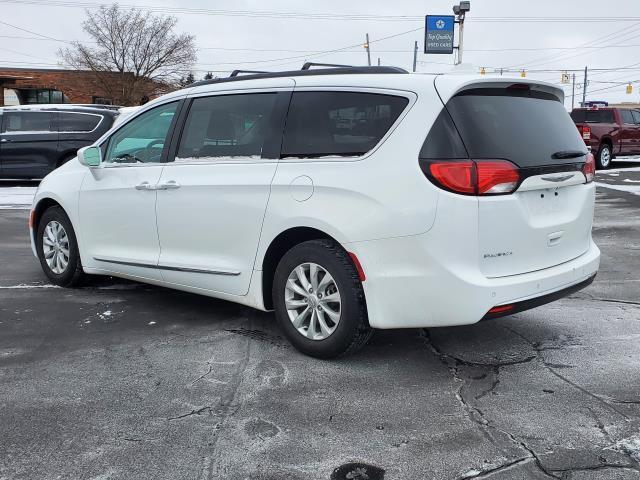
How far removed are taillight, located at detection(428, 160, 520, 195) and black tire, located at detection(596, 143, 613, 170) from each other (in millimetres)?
17790

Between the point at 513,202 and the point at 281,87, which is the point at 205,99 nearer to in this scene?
the point at 281,87

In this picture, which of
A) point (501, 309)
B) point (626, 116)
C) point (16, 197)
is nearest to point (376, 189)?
point (501, 309)

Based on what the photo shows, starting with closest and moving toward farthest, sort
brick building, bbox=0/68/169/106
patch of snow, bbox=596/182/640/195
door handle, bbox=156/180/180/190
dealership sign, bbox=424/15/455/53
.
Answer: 1. door handle, bbox=156/180/180/190
2. patch of snow, bbox=596/182/640/195
3. dealership sign, bbox=424/15/455/53
4. brick building, bbox=0/68/169/106

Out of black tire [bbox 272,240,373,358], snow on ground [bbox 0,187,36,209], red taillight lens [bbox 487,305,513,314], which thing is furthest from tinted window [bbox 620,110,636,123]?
black tire [bbox 272,240,373,358]

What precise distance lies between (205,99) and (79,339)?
6.52ft

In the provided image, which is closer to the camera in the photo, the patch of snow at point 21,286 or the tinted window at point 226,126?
the tinted window at point 226,126

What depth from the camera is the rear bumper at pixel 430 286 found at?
3.62 meters

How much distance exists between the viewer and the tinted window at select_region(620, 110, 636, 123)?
20.3 m

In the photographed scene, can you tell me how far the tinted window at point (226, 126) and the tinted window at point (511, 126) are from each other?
139 centimetres

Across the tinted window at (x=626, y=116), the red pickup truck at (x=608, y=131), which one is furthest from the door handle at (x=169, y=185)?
the tinted window at (x=626, y=116)

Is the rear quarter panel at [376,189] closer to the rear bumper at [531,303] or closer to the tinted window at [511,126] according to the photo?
the tinted window at [511,126]

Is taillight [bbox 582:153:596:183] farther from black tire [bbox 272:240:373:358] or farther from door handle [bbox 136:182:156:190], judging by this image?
door handle [bbox 136:182:156:190]

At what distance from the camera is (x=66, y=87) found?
45969 mm

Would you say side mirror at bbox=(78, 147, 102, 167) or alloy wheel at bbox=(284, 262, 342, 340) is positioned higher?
side mirror at bbox=(78, 147, 102, 167)
